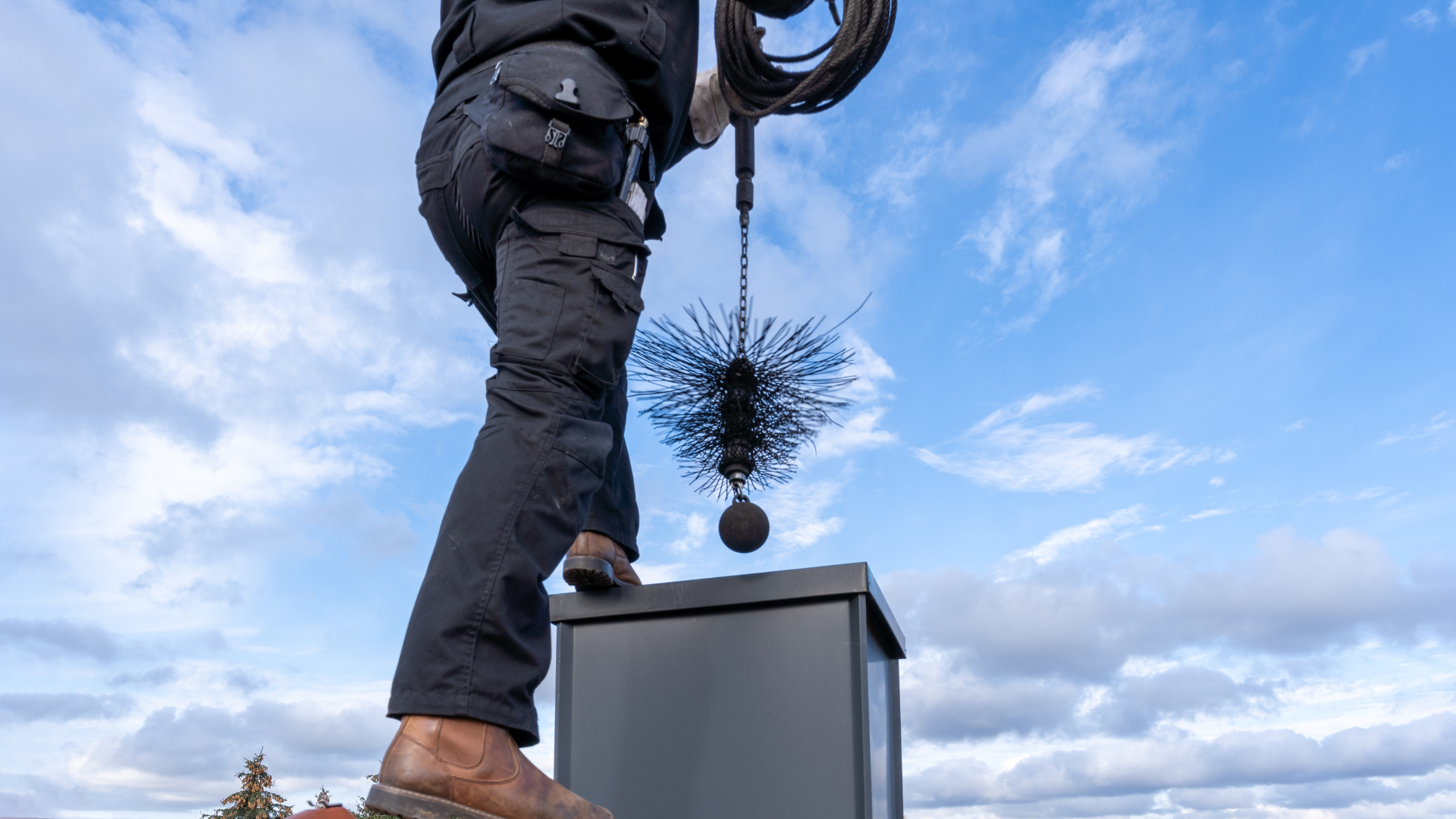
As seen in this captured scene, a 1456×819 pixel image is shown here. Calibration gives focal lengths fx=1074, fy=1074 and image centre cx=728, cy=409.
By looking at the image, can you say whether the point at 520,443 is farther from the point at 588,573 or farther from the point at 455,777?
the point at 588,573

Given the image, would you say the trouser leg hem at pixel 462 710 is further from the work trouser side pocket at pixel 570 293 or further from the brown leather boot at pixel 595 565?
the brown leather boot at pixel 595 565

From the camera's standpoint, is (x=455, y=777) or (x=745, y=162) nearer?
(x=455, y=777)

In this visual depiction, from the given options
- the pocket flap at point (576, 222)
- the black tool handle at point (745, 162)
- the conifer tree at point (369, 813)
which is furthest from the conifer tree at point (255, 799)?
the black tool handle at point (745, 162)

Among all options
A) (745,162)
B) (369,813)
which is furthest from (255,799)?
(745,162)

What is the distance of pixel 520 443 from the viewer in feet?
5.07

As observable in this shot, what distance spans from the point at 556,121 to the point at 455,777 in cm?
95

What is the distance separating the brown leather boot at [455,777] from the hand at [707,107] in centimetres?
149

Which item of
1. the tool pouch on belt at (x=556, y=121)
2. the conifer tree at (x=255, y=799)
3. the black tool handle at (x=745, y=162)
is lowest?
the conifer tree at (x=255, y=799)

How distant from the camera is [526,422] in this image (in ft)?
5.12

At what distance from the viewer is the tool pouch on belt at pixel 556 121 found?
5.31ft

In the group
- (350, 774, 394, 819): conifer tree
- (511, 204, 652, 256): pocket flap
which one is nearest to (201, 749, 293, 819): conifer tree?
(350, 774, 394, 819): conifer tree

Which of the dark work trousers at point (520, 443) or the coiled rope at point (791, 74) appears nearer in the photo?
the dark work trousers at point (520, 443)

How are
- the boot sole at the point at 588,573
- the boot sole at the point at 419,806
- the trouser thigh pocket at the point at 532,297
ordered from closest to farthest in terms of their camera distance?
the boot sole at the point at 419,806, the trouser thigh pocket at the point at 532,297, the boot sole at the point at 588,573

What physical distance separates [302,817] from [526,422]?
59cm
